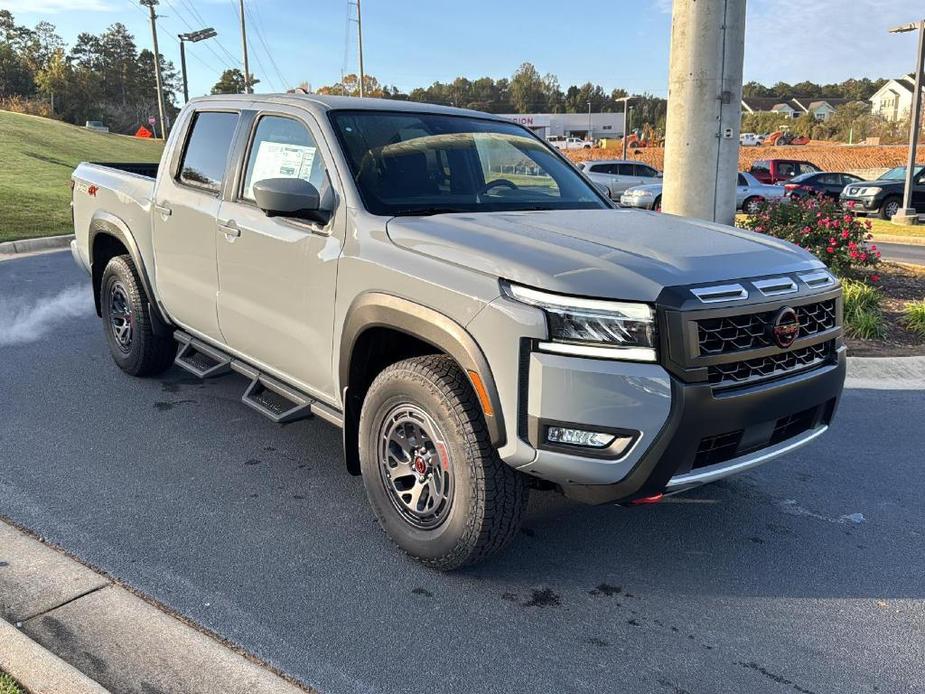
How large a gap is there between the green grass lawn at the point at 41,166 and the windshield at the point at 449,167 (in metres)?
10.9

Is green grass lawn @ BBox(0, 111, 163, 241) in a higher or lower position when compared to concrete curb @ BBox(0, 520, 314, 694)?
higher

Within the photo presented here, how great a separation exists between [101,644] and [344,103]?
→ 2786mm

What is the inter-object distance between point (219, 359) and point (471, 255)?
7.65 ft

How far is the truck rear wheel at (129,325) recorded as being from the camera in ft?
18.0

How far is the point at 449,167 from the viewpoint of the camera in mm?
4094

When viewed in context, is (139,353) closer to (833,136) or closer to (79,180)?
(79,180)

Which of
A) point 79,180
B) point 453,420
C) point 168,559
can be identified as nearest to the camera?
point 453,420

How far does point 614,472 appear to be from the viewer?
2834 mm

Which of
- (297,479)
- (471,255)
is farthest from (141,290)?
(471,255)

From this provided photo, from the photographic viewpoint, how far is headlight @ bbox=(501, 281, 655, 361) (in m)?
2.78

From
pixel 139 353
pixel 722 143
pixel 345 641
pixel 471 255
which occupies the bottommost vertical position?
pixel 345 641

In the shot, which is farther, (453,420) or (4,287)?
(4,287)

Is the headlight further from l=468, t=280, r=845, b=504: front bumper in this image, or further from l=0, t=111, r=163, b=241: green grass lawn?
l=0, t=111, r=163, b=241: green grass lawn

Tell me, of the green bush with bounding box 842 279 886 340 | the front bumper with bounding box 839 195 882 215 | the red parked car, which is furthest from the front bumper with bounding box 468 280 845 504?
the red parked car
